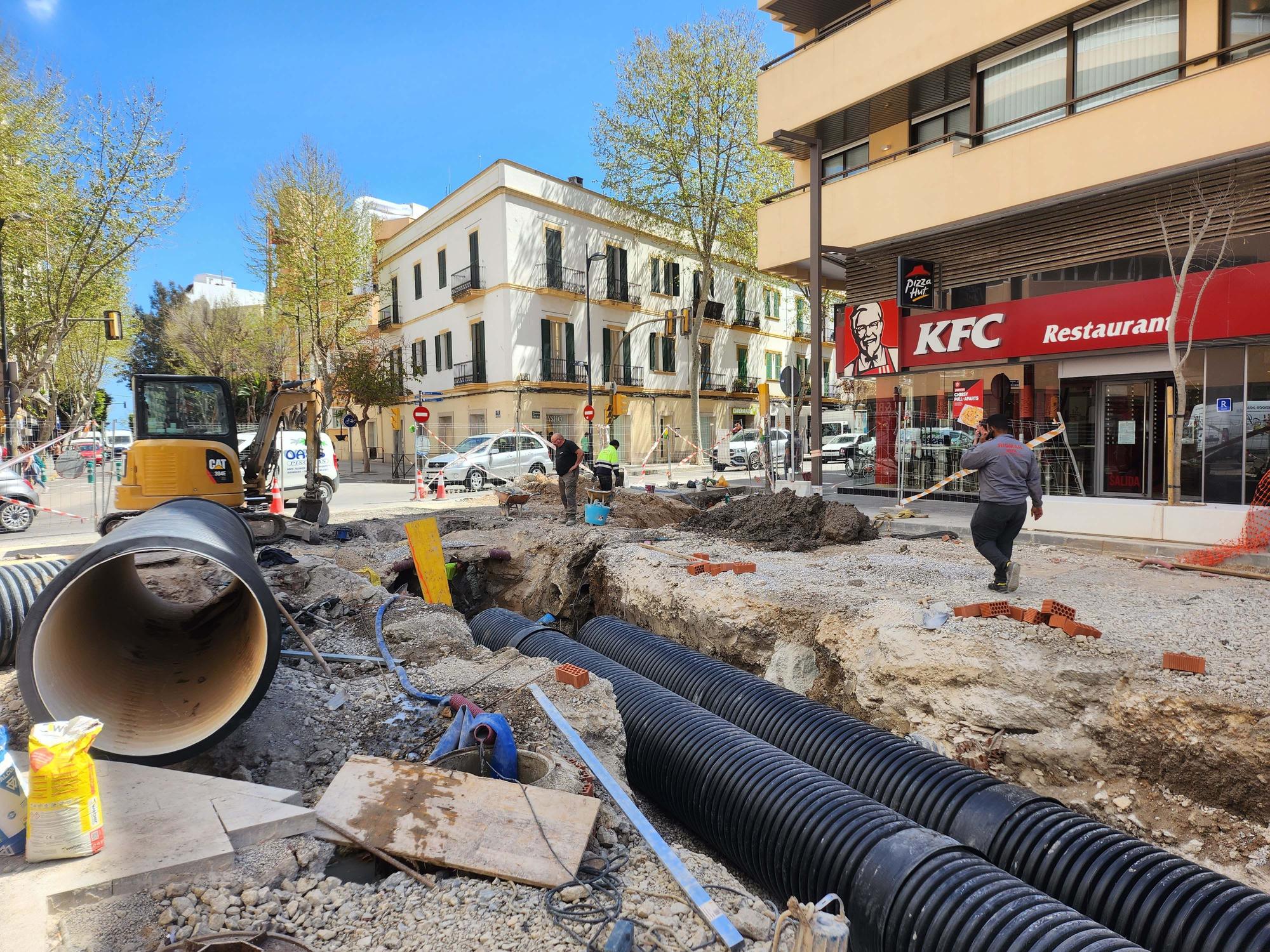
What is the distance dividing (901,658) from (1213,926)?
2.53 metres

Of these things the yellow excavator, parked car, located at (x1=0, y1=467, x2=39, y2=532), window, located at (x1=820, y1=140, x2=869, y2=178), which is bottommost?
parked car, located at (x1=0, y1=467, x2=39, y2=532)

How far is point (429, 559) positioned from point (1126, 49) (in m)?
13.8

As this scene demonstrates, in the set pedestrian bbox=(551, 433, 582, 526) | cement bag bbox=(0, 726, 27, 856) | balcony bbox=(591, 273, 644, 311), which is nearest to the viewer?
cement bag bbox=(0, 726, 27, 856)

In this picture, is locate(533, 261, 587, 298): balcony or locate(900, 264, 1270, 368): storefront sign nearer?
locate(900, 264, 1270, 368): storefront sign

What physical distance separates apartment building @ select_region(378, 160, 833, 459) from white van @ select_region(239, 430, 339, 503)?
6.04m

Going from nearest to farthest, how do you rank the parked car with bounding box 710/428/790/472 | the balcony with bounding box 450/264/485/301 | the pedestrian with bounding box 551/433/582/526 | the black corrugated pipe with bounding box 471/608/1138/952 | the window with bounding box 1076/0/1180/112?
the black corrugated pipe with bounding box 471/608/1138/952 → the window with bounding box 1076/0/1180/112 → the pedestrian with bounding box 551/433/582/526 → the parked car with bounding box 710/428/790/472 → the balcony with bounding box 450/264/485/301

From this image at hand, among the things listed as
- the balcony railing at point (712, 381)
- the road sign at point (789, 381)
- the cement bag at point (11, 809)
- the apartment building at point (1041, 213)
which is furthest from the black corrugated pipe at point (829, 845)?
the balcony railing at point (712, 381)

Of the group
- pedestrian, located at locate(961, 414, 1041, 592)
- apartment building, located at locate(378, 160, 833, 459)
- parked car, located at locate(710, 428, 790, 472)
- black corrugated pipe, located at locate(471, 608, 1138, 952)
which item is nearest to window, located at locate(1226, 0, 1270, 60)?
pedestrian, located at locate(961, 414, 1041, 592)

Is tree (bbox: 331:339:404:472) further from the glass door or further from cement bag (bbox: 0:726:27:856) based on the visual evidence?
cement bag (bbox: 0:726:27:856)

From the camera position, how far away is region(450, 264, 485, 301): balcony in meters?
31.0

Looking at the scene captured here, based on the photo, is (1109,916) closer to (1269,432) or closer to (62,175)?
(1269,432)

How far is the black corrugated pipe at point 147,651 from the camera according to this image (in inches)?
121

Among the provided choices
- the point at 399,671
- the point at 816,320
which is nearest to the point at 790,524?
the point at 816,320

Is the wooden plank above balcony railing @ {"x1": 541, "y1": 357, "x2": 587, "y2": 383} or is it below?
below
